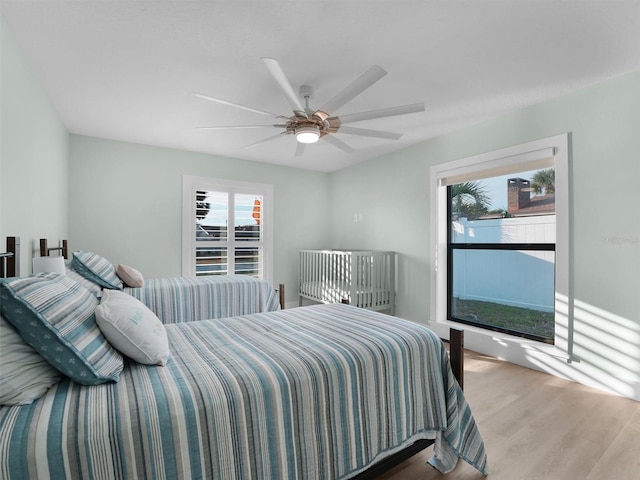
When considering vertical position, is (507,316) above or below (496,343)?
above

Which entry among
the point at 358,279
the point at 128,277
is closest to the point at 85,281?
the point at 128,277

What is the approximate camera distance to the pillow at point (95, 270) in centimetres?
261

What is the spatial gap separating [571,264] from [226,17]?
3073 millimetres

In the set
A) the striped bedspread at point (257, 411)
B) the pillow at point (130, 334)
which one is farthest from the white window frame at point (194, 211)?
the pillow at point (130, 334)

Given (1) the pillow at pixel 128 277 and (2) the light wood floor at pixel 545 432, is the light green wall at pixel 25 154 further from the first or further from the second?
(2) the light wood floor at pixel 545 432

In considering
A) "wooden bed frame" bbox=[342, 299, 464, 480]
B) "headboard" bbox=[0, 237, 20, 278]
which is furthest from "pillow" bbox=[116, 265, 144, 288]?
"wooden bed frame" bbox=[342, 299, 464, 480]

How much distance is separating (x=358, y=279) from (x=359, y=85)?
2535 mm

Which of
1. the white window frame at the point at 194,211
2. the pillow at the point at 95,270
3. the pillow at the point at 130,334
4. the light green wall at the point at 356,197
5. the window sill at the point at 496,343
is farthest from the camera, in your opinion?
the white window frame at the point at 194,211

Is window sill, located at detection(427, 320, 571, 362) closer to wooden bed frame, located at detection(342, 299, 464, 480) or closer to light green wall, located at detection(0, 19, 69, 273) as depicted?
wooden bed frame, located at detection(342, 299, 464, 480)

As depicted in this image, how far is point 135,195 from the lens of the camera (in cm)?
396

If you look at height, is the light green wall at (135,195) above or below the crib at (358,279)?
above

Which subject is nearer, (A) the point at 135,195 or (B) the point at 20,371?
(B) the point at 20,371

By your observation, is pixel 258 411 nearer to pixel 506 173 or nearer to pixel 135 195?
pixel 506 173

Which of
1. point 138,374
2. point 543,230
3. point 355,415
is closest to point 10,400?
point 138,374
